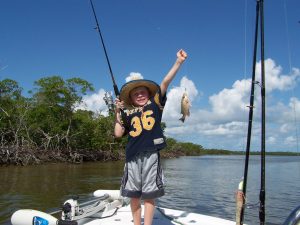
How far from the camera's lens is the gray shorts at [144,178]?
4027 mm

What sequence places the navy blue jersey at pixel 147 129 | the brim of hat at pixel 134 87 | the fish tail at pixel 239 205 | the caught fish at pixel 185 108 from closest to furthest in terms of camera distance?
1. the fish tail at pixel 239 205
2. the navy blue jersey at pixel 147 129
3. the brim of hat at pixel 134 87
4. the caught fish at pixel 185 108

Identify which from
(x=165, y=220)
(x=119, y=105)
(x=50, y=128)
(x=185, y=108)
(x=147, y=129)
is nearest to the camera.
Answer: (x=147, y=129)

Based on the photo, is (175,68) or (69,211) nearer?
(175,68)

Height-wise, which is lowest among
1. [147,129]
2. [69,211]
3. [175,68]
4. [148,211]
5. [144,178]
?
[69,211]

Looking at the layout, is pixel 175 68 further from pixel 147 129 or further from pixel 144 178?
pixel 144 178

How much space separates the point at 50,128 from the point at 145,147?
103 feet

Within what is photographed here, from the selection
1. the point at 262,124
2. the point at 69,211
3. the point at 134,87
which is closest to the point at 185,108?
the point at 134,87


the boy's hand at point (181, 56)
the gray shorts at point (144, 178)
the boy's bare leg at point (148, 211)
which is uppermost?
the boy's hand at point (181, 56)

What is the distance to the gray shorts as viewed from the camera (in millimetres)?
4027

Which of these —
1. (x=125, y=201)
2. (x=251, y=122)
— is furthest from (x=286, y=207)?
(x=251, y=122)

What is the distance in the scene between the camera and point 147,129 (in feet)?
13.6

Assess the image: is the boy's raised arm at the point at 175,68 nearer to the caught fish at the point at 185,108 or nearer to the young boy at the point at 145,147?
the young boy at the point at 145,147

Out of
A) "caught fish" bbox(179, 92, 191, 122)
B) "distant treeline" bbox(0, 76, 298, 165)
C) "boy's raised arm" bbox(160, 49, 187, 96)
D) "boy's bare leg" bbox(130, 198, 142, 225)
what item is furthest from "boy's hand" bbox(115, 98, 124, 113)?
"distant treeline" bbox(0, 76, 298, 165)

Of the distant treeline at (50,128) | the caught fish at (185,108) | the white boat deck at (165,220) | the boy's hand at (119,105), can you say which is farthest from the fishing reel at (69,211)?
the distant treeline at (50,128)
